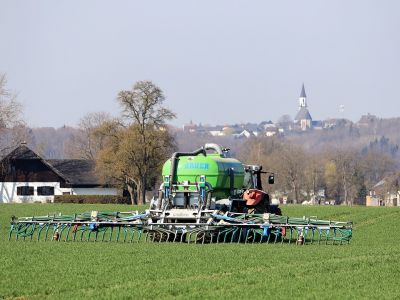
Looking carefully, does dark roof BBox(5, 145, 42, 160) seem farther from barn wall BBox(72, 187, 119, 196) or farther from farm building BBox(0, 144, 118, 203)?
barn wall BBox(72, 187, 119, 196)

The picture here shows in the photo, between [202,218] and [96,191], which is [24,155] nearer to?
[96,191]

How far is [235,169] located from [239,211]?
5.12ft

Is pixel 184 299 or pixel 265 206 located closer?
pixel 184 299

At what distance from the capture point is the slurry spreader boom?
32875mm

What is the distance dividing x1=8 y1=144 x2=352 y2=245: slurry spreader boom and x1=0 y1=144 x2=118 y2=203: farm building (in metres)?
70.5

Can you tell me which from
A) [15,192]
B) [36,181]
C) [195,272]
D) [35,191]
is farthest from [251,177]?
[15,192]

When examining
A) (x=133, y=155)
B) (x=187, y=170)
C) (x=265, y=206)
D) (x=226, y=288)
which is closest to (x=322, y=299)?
(x=226, y=288)

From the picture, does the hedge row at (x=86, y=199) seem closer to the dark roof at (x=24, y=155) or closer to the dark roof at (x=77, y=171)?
the dark roof at (x=77, y=171)

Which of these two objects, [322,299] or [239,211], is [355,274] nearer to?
[322,299]

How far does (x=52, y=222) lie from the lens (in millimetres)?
34719

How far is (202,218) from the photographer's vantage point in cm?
3347

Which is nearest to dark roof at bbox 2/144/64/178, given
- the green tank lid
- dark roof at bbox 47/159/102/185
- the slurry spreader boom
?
dark roof at bbox 47/159/102/185

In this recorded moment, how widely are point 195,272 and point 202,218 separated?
39.8 ft

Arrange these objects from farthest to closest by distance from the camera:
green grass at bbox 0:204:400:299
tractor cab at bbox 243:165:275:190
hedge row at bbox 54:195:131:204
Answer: hedge row at bbox 54:195:131:204 → tractor cab at bbox 243:165:275:190 → green grass at bbox 0:204:400:299
